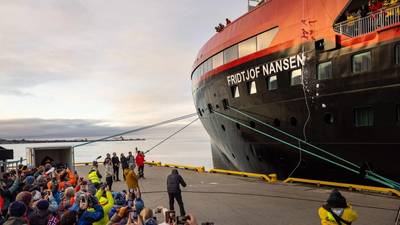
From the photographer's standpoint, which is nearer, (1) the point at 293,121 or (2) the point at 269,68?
(1) the point at 293,121

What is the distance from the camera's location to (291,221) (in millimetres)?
10000

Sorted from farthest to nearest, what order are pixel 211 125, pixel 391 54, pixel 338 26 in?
pixel 211 125
pixel 338 26
pixel 391 54

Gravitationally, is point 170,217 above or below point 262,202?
above

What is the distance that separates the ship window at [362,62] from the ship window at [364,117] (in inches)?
45.2

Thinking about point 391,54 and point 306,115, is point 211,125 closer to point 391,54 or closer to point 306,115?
point 306,115

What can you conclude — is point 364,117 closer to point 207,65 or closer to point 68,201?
point 68,201

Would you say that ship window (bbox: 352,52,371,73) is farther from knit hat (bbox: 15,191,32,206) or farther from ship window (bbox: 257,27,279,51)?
knit hat (bbox: 15,191,32,206)

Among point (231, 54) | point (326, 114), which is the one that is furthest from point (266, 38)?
point (326, 114)

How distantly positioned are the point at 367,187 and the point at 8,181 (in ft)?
34.3

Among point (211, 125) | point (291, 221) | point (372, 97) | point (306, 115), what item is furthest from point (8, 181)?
point (211, 125)

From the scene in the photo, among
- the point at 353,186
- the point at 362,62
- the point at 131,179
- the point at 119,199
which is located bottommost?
the point at 353,186

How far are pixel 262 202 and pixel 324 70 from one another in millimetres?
4554

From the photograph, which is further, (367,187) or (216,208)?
(367,187)

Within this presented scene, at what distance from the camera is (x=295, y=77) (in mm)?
14102
